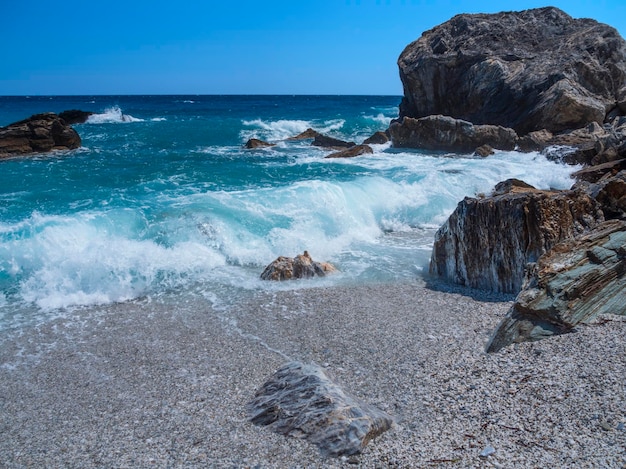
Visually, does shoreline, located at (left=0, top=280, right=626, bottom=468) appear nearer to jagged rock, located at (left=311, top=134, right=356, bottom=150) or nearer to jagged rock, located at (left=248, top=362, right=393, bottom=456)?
jagged rock, located at (left=248, top=362, right=393, bottom=456)

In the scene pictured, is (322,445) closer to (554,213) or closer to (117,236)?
(554,213)

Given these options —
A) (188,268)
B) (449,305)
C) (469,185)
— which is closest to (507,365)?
(449,305)

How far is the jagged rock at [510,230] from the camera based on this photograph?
7215 mm

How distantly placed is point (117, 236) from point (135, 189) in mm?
4757

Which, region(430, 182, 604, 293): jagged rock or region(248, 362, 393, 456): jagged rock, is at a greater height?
region(430, 182, 604, 293): jagged rock

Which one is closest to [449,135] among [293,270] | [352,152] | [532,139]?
[532,139]

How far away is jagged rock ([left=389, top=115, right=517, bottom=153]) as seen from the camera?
21.9 meters

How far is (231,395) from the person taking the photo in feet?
16.9

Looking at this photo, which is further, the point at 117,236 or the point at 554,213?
the point at 117,236

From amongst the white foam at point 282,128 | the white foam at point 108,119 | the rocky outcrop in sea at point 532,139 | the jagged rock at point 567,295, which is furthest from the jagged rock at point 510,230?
the white foam at point 108,119

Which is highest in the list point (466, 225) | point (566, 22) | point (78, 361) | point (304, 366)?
point (566, 22)

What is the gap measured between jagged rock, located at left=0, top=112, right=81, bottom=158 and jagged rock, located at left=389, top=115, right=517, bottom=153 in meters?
14.8

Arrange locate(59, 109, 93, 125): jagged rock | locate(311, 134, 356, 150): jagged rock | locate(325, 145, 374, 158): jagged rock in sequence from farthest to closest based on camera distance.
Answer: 1. locate(59, 109, 93, 125): jagged rock
2. locate(311, 134, 356, 150): jagged rock
3. locate(325, 145, 374, 158): jagged rock

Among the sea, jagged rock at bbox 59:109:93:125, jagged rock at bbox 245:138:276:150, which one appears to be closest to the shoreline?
the sea
